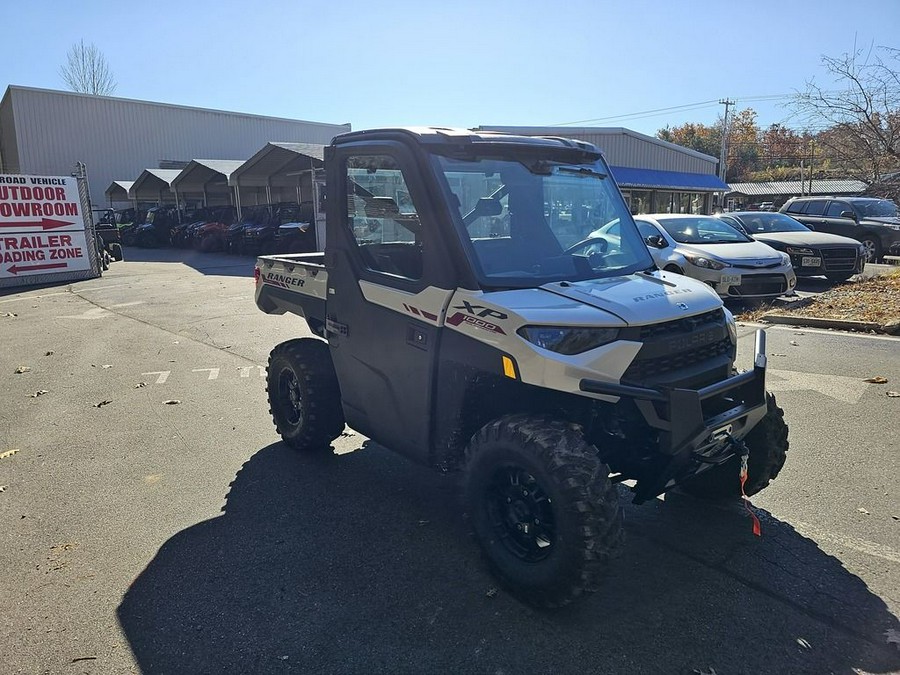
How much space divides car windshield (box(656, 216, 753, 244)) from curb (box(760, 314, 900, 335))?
233cm

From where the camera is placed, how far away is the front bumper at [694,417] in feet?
9.07

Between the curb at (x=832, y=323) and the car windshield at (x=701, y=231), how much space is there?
2326 mm

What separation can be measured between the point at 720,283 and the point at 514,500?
859cm

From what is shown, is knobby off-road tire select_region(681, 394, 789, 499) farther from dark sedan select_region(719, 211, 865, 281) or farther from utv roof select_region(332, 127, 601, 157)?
dark sedan select_region(719, 211, 865, 281)

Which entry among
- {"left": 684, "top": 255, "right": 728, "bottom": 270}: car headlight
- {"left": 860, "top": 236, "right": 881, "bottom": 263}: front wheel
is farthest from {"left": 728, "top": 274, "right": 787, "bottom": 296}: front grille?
{"left": 860, "top": 236, "right": 881, "bottom": 263}: front wheel

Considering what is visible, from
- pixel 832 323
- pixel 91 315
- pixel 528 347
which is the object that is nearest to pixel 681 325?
pixel 528 347

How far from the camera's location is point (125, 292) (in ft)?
49.6

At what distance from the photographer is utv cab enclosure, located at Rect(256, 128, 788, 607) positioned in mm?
2836

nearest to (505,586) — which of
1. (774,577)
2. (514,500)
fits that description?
(514,500)

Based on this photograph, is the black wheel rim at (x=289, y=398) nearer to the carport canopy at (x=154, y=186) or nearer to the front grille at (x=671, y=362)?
the front grille at (x=671, y=362)

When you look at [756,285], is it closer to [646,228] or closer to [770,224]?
[646,228]

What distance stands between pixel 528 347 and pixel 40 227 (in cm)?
1805

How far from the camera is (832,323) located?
909cm

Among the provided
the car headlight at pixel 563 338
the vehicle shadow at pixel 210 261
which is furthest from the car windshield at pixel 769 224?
the car headlight at pixel 563 338
